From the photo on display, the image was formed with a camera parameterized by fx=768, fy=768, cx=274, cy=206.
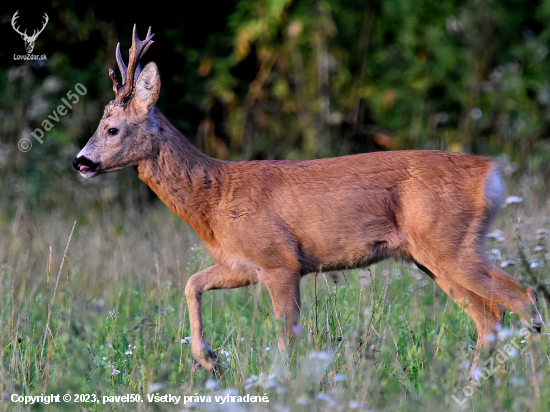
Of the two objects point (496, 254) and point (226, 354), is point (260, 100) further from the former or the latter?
point (226, 354)

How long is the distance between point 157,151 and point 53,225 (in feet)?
11.1

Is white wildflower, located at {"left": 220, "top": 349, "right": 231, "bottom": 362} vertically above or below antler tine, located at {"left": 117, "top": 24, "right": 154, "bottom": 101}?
below

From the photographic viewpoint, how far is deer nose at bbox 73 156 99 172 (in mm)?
5230

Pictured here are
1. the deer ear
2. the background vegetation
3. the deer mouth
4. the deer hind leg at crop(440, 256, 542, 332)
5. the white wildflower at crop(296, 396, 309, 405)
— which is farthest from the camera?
the background vegetation

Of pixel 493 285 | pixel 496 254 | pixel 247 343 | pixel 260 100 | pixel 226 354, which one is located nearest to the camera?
pixel 247 343

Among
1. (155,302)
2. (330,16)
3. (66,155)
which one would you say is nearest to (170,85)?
(66,155)

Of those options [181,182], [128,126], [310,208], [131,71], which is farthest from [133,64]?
[310,208]

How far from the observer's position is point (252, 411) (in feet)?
11.6

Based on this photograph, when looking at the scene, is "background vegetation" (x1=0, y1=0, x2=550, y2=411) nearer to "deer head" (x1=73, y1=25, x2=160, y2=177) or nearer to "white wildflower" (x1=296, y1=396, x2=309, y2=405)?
"deer head" (x1=73, y1=25, x2=160, y2=177)

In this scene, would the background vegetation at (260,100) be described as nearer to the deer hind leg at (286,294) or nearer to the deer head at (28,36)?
the deer head at (28,36)

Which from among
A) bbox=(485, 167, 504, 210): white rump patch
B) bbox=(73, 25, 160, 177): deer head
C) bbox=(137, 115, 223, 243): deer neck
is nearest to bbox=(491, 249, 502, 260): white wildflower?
bbox=(485, 167, 504, 210): white rump patch

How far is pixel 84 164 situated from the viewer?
5.25 meters

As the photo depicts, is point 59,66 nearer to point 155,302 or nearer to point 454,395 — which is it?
point 155,302

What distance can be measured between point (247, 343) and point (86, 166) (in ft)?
5.79
